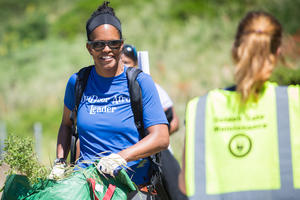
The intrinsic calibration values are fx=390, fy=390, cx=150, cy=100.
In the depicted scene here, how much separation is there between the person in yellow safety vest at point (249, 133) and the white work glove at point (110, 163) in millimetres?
567

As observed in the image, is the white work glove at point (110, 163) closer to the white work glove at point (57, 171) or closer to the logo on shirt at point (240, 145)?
the white work glove at point (57, 171)

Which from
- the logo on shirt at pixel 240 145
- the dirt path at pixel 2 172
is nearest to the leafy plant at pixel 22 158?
the dirt path at pixel 2 172

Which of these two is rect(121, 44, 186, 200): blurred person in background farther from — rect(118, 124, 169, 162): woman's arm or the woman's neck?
the woman's neck

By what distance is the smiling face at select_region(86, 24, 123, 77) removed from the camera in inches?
101

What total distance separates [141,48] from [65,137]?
1211cm

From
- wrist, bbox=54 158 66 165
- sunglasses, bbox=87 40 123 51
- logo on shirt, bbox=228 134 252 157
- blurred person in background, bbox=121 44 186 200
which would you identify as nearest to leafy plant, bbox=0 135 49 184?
wrist, bbox=54 158 66 165

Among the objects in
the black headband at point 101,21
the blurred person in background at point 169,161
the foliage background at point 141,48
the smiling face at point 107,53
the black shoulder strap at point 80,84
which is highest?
the foliage background at point 141,48

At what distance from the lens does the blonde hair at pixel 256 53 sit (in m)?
1.75

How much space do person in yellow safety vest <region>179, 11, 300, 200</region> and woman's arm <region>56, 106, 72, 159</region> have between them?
1315 millimetres

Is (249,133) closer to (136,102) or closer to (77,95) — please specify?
(136,102)

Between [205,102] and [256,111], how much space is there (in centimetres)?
23

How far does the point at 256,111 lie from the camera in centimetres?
176

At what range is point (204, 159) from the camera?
5.86ft

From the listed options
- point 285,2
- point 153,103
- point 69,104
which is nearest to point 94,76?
point 69,104
